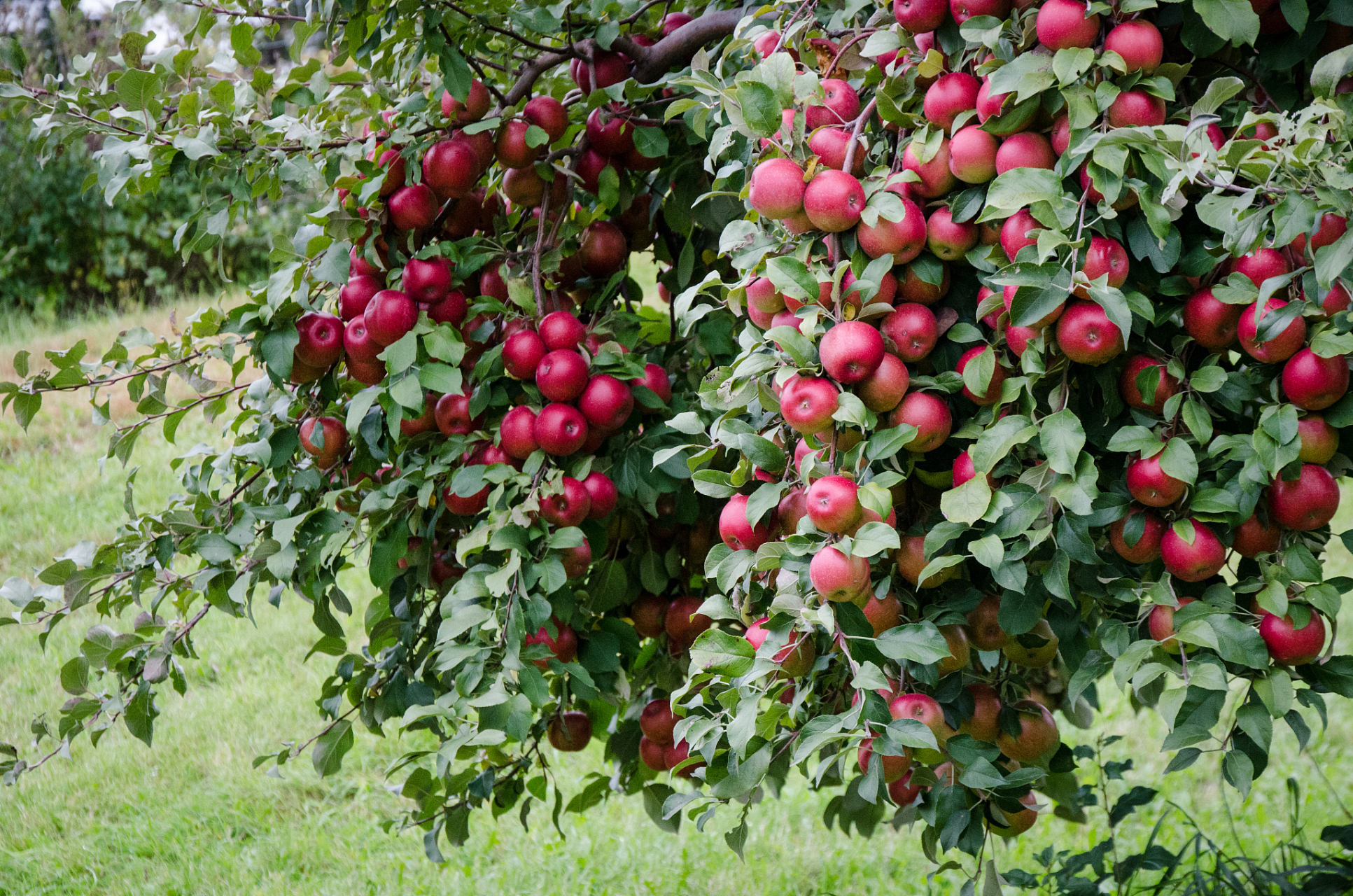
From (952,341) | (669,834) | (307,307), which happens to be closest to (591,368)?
(307,307)

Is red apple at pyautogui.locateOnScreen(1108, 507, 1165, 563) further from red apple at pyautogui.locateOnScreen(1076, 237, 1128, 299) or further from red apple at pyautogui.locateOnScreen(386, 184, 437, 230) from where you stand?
red apple at pyautogui.locateOnScreen(386, 184, 437, 230)

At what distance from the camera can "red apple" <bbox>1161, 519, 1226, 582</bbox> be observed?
896 mm

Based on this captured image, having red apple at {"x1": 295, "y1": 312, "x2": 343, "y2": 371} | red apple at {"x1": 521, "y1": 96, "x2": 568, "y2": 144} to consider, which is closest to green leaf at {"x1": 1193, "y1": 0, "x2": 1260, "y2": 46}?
red apple at {"x1": 521, "y1": 96, "x2": 568, "y2": 144}

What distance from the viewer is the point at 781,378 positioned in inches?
35.5

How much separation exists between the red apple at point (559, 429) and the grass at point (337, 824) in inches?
48.8

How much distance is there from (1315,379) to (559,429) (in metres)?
0.77

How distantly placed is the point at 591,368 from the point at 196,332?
1.72 ft

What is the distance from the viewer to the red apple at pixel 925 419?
92cm

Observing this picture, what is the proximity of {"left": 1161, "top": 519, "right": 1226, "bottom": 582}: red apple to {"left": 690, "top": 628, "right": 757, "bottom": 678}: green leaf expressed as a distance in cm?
37

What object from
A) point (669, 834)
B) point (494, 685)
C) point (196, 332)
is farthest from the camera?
point (669, 834)

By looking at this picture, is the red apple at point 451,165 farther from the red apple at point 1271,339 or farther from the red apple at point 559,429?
the red apple at point 1271,339

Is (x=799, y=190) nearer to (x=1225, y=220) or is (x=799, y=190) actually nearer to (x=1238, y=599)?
(x=1225, y=220)

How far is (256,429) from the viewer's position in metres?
1.43

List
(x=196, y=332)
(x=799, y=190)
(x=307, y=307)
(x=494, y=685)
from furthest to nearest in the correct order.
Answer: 1. (x=196, y=332)
2. (x=307, y=307)
3. (x=494, y=685)
4. (x=799, y=190)
